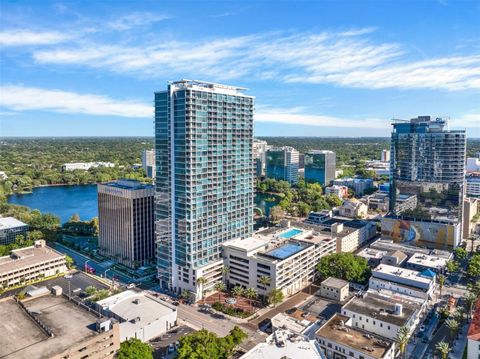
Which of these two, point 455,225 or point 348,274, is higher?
point 455,225

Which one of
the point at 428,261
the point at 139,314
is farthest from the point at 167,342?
the point at 428,261

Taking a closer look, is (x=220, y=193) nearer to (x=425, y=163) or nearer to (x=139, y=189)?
(x=139, y=189)

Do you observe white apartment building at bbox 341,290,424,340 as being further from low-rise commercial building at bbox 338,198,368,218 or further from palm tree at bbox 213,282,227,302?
low-rise commercial building at bbox 338,198,368,218

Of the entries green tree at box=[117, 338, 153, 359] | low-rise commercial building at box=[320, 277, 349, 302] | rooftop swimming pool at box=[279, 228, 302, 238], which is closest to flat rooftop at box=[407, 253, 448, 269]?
low-rise commercial building at box=[320, 277, 349, 302]

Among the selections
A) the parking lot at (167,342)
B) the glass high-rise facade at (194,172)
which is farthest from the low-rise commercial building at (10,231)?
the parking lot at (167,342)

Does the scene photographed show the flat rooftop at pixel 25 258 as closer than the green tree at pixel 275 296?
No

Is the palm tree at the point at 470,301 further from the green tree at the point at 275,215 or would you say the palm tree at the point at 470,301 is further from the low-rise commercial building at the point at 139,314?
the green tree at the point at 275,215

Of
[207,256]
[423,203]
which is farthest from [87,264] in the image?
[423,203]
